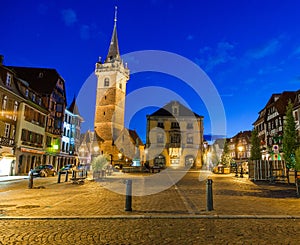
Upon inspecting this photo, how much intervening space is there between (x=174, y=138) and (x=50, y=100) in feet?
96.3

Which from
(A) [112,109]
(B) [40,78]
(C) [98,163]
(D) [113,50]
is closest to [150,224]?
(C) [98,163]

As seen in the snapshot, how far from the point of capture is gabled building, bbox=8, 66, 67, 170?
41281 mm

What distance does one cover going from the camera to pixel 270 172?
23172 millimetres

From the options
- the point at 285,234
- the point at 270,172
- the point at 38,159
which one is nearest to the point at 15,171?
the point at 38,159

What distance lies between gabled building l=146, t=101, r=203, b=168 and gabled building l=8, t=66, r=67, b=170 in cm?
2164

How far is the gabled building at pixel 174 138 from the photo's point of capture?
199 ft

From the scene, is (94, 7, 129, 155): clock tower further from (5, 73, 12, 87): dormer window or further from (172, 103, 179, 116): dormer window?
(5, 73, 12, 87): dormer window

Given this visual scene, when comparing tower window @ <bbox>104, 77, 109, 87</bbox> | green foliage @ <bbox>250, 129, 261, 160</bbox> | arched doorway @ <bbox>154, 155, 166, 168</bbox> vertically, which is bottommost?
arched doorway @ <bbox>154, 155, 166, 168</bbox>

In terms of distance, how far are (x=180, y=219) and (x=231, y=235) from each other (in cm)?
192

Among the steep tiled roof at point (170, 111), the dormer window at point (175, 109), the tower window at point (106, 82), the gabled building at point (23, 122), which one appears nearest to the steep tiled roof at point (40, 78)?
the gabled building at point (23, 122)

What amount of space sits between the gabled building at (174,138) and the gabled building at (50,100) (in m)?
21.6

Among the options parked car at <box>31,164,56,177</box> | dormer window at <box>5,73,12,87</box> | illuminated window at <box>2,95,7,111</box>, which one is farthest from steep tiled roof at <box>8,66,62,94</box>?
parked car at <box>31,164,56,177</box>

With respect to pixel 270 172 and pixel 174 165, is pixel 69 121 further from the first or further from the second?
pixel 270 172

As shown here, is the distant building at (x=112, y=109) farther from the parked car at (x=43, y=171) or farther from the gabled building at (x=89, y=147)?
the parked car at (x=43, y=171)
